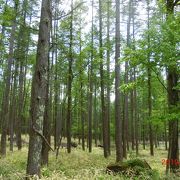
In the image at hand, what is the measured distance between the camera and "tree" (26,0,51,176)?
5480 mm

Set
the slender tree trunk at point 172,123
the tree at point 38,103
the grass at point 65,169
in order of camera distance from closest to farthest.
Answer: the tree at point 38,103, the grass at point 65,169, the slender tree trunk at point 172,123

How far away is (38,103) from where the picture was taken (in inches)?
219

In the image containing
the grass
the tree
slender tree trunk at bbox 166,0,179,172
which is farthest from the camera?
slender tree trunk at bbox 166,0,179,172

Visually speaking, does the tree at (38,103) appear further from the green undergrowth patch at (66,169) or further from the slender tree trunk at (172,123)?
the slender tree trunk at (172,123)

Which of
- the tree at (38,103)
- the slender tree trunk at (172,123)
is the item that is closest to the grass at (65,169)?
the tree at (38,103)

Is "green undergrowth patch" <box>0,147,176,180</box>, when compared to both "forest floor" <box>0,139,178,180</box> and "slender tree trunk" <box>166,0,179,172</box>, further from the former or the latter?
"slender tree trunk" <box>166,0,179,172</box>

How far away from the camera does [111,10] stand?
19594mm

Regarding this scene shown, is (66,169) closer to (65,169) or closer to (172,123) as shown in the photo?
(65,169)

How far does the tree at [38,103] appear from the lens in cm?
548

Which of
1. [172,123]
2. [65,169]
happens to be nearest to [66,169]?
[65,169]

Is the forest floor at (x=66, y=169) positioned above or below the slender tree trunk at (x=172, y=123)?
below

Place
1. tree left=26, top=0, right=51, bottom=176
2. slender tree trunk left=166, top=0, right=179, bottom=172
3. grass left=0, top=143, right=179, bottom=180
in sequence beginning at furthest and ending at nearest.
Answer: slender tree trunk left=166, top=0, right=179, bottom=172
grass left=0, top=143, right=179, bottom=180
tree left=26, top=0, right=51, bottom=176

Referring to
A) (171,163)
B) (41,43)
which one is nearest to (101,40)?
(171,163)

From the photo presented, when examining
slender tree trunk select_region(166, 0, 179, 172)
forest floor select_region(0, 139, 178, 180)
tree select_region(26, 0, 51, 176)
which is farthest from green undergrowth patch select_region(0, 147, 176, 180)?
slender tree trunk select_region(166, 0, 179, 172)
